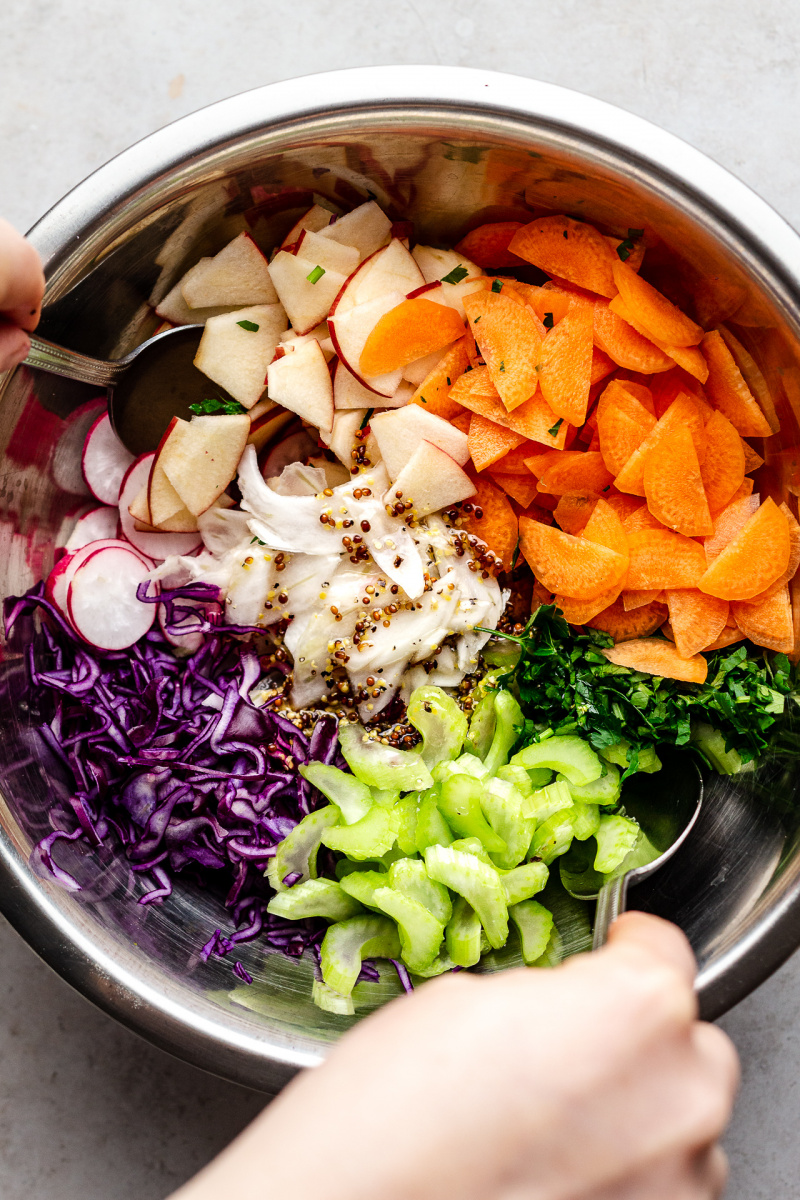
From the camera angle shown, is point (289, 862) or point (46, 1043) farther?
point (46, 1043)

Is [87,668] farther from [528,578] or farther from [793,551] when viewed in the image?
[793,551]

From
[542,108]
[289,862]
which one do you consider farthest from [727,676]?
[542,108]

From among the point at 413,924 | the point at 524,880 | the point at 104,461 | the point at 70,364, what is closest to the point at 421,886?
the point at 413,924

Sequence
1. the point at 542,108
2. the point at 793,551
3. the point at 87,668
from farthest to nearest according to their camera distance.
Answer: the point at 87,668, the point at 793,551, the point at 542,108

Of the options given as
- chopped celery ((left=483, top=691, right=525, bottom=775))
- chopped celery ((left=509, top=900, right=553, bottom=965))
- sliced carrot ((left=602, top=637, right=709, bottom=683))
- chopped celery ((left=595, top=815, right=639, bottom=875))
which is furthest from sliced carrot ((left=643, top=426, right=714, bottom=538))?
chopped celery ((left=509, top=900, right=553, bottom=965))

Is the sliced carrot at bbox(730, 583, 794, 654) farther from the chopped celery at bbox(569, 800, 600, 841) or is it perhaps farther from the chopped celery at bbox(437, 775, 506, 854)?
the chopped celery at bbox(437, 775, 506, 854)
